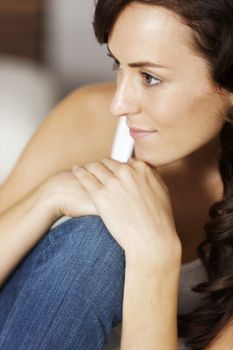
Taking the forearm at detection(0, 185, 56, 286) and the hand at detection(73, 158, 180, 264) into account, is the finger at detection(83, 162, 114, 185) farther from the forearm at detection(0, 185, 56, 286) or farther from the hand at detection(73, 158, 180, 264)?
the forearm at detection(0, 185, 56, 286)

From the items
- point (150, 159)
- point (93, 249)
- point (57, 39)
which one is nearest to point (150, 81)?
point (150, 159)

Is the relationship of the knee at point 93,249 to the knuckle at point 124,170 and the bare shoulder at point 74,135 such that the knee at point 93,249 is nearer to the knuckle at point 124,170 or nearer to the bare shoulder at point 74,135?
the knuckle at point 124,170

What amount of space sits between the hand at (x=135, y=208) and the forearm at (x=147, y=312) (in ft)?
0.11

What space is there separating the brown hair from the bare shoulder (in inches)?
10.7

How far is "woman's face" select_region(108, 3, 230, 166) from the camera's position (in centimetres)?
114

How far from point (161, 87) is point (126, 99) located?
0.06m

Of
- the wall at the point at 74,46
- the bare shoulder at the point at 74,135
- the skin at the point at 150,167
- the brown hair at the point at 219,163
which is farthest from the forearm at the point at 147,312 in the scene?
the wall at the point at 74,46

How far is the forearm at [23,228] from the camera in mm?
1276

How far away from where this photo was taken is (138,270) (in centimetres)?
115

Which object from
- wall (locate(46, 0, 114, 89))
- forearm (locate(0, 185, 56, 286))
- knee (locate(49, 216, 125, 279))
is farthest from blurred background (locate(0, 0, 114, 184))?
knee (locate(49, 216, 125, 279))

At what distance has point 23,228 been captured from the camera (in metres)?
1.28

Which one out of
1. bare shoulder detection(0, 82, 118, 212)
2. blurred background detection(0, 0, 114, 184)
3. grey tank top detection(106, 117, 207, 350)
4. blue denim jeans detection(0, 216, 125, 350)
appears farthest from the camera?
blurred background detection(0, 0, 114, 184)

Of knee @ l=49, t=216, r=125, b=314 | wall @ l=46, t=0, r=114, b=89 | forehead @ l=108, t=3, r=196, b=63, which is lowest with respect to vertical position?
wall @ l=46, t=0, r=114, b=89

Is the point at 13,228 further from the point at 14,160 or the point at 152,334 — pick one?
the point at 14,160
